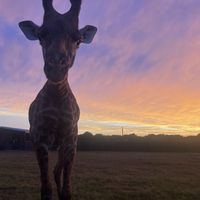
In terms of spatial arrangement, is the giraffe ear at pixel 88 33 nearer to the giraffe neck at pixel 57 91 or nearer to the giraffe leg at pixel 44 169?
the giraffe neck at pixel 57 91

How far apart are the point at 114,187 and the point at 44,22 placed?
1638 centimetres

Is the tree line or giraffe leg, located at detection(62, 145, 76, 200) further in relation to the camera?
the tree line

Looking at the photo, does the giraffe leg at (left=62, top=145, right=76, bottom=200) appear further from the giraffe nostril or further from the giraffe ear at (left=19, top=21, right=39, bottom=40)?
the giraffe ear at (left=19, top=21, right=39, bottom=40)

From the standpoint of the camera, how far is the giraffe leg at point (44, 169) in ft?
19.1

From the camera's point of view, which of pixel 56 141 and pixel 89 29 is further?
pixel 89 29

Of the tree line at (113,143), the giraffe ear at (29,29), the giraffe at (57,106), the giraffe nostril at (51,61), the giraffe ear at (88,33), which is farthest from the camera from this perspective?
the tree line at (113,143)

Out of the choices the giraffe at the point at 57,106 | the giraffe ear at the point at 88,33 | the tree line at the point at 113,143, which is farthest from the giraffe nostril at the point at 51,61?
the tree line at the point at 113,143

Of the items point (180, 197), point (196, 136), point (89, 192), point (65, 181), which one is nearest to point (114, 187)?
point (89, 192)

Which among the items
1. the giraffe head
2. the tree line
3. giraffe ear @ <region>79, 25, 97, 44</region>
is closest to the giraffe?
the giraffe head

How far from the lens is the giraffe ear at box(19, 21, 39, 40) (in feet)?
20.4

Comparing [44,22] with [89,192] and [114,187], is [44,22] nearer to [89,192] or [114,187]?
[89,192]

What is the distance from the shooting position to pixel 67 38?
19.0 ft

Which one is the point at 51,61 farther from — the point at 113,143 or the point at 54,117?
the point at 113,143

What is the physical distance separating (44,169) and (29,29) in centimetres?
201
